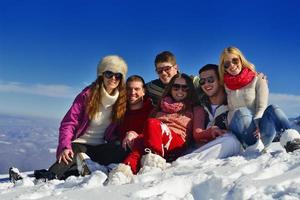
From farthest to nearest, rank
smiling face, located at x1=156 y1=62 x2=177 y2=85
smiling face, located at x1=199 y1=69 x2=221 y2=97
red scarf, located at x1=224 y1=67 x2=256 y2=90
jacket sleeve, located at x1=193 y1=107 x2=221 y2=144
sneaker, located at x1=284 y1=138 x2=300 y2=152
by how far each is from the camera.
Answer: smiling face, located at x1=156 y1=62 x2=177 y2=85 → smiling face, located at x1=199 y1=69 x2=221 y2=97 → red scarf, located at x1=224 y1=67 x2=256 y2=90 → jacket sleeve, located at x1=193 y1=107 x2=221 y2=144 → sneaker, located at x1=284 y1=138 x2=300 y2=152

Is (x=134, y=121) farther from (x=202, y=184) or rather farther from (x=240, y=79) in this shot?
(x=202, y=184)

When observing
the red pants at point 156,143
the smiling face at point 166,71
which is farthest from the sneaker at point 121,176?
the smiling face at point 166,71

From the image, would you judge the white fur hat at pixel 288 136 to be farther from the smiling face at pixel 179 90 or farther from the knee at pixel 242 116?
the smiling face at pixel 179 90

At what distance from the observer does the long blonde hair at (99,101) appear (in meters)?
6.99

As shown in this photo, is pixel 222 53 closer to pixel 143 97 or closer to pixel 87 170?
pixel 143 97

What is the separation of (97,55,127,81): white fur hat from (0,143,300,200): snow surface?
2316 mm

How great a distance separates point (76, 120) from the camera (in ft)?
23.1

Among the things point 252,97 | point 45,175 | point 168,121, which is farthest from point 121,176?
point 252,97

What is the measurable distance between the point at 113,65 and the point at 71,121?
1224mm

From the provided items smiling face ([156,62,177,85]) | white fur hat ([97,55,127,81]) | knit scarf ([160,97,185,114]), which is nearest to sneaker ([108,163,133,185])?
knit scarf ([160,97,185,114])

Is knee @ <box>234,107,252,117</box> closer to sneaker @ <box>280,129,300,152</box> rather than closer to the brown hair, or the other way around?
sneaker @ <box>280,129,300,152</box>

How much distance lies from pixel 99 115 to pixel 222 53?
241 centimetres

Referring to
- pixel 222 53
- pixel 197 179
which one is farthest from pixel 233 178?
pixel 222 53

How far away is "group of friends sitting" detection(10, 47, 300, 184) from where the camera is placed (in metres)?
6.02
